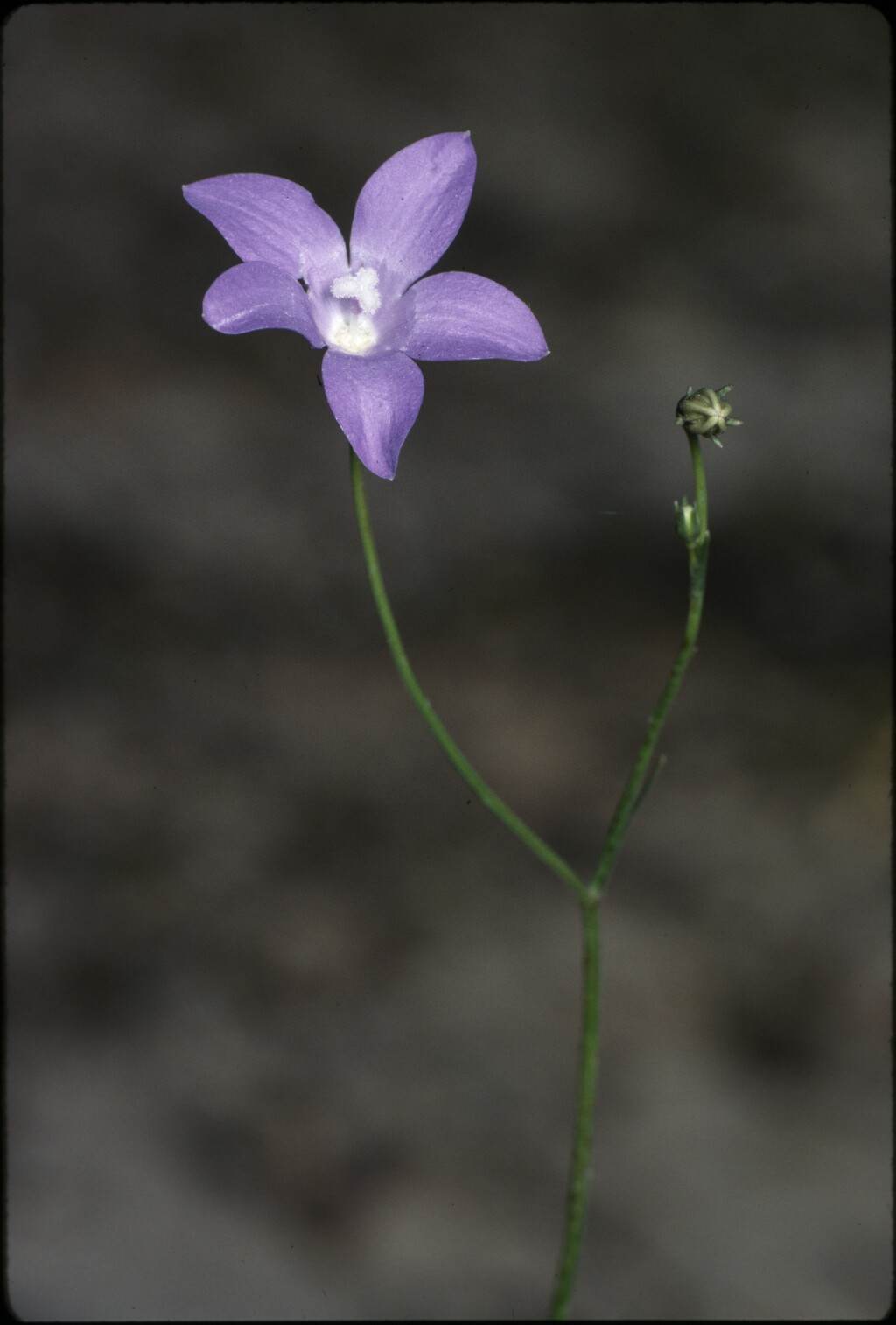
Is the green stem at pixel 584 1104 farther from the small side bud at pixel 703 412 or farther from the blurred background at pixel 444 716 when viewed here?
the blurred background at pixel 444 716

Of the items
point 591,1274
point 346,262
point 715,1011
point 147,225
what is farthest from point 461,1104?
point 147,225

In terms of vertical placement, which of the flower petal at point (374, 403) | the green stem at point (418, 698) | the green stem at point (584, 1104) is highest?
the flower petal at point (374, 403)

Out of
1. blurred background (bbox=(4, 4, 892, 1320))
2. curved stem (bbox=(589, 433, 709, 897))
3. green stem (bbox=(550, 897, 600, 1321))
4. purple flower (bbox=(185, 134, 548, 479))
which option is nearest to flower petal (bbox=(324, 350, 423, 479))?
purple flower (bbox=(185, 134, 548, 479))

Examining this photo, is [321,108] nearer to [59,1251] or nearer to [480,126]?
[480,126]

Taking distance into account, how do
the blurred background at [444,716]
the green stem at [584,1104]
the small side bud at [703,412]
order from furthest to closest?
the blurred background at [444,716]
the green stem at [584,1104]
the small side bud at [703,412]

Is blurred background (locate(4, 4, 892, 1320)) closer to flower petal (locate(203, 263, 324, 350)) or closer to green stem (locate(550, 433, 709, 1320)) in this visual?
green stem (locate(550, 433, 709, 1320))

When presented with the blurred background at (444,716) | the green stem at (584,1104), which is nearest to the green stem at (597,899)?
the green stem at (584,1104)

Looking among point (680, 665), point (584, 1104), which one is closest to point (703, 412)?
point (680, 665)

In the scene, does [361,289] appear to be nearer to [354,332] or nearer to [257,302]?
[354,332]

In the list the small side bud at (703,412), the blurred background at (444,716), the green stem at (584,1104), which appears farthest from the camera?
the blurred background at (444,716)
